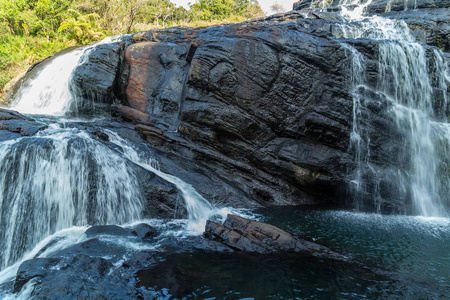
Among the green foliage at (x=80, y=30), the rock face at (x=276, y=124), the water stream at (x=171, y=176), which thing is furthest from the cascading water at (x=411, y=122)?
the green foliage at (x=80, y=30)

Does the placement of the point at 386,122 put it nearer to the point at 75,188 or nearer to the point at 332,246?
the point at 332,246

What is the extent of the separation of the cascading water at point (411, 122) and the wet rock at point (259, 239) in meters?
5.47

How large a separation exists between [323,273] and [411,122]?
9.17 metres

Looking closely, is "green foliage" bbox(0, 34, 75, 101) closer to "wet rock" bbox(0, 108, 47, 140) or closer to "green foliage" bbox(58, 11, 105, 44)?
"green foliage" bbox(58, 11, 105, 44)

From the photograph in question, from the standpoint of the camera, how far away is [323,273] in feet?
19.0

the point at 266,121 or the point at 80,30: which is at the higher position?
the point at 80,30

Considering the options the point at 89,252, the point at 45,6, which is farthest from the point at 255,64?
the point at 45,6

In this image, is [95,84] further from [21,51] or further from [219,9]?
[219,9]

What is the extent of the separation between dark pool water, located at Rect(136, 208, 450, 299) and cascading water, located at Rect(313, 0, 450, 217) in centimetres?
329

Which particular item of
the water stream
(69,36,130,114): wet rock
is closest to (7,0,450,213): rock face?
the water stream

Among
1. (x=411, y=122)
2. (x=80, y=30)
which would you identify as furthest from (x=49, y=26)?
(x=411, y=122)

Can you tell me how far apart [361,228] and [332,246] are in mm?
2209

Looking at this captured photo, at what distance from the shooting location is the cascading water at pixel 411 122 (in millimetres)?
11188

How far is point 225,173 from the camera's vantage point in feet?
37.0
